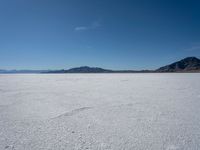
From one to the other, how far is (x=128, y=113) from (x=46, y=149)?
7.28 ft

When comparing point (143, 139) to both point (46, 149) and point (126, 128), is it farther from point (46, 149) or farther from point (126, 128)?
point (46, 149)

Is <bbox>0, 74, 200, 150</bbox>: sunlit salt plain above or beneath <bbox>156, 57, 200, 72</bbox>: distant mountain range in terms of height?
beneath

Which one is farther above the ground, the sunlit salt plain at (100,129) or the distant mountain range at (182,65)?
the distant mountain range at (182,65)

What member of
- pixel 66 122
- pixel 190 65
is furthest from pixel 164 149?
pixel 190 65

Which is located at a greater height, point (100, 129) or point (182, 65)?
point (182, 65)

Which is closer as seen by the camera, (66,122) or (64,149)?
(64,149)

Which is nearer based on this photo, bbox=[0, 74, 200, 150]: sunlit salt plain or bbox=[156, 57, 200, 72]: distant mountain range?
bbox=[0, 74, 200, 150]: sunlit salt plain

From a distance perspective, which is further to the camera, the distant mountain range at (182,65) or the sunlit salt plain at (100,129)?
the distant mountain range at (182,65)

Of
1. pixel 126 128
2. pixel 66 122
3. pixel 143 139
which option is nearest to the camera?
pixel 143 139

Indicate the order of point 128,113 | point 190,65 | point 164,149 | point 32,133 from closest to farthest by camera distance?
point 164,149, point 32,133, point 128,113, point 190,65

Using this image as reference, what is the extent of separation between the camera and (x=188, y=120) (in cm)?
343

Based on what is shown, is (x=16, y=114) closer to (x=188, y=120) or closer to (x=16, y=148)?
(x=16, y=148)

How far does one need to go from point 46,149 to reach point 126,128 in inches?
56.0

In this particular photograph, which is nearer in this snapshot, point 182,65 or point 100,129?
point 100,129
